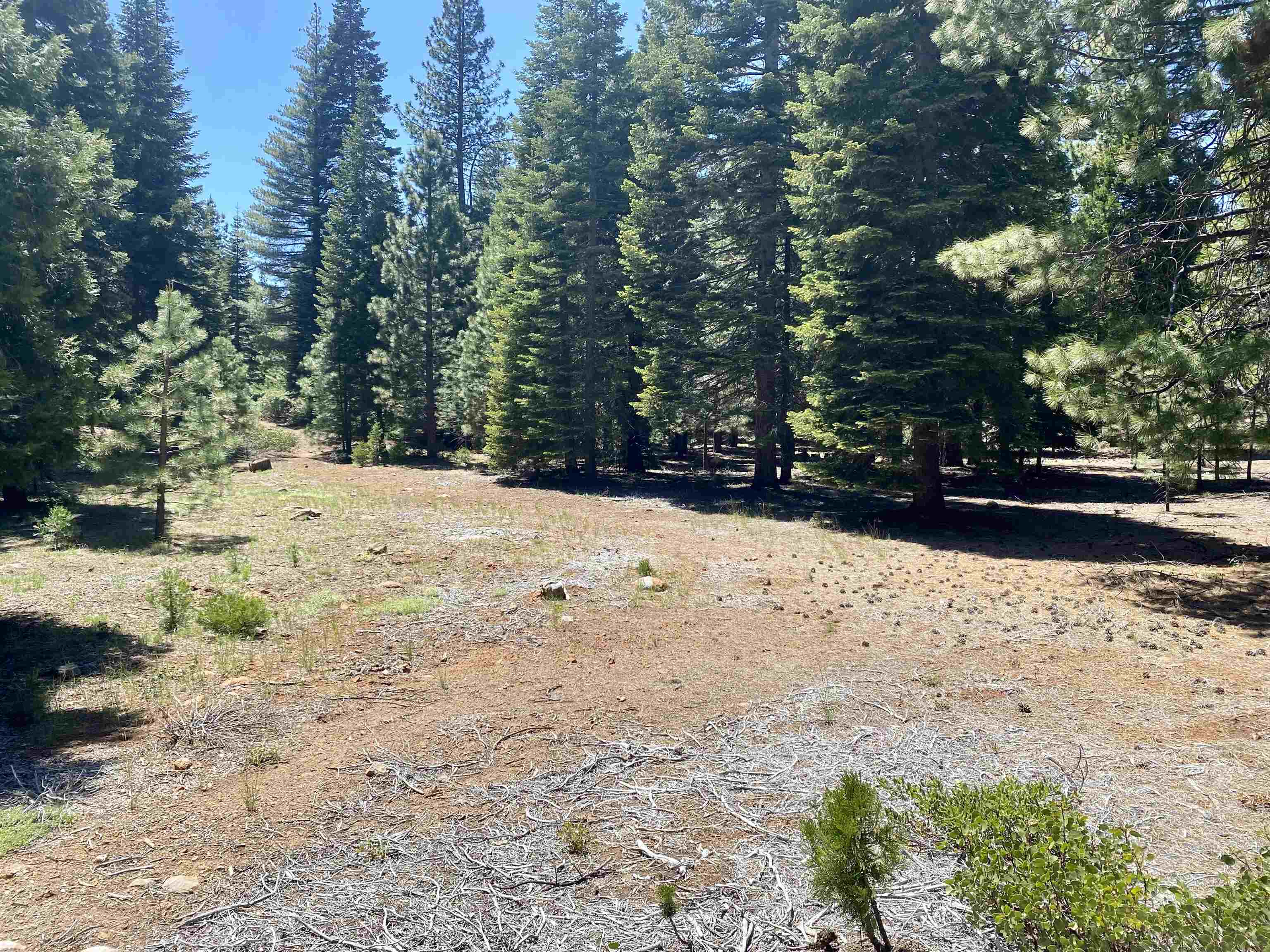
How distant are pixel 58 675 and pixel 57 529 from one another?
7265 millimetres

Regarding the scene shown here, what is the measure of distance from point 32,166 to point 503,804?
870 cm

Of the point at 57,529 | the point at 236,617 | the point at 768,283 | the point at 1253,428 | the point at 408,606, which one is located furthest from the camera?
the point at 768,283

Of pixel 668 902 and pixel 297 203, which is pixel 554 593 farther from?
pixel 297 203

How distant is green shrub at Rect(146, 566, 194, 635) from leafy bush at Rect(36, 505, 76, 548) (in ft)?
14.3

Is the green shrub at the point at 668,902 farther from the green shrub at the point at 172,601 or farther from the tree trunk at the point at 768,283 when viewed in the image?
the tree trunk at the point at 768,283

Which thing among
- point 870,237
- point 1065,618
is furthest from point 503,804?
point 870,237

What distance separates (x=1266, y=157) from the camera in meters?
8.26

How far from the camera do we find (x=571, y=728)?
18.4 feet

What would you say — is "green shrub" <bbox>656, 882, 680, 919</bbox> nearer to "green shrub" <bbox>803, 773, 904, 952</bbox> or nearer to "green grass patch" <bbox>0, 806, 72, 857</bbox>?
"green shrub" <bbox>803, 773, 904, 952</bbox>

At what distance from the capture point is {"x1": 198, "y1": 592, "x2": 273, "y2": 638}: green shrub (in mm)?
7879

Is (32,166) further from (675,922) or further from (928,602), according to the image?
(928,602)

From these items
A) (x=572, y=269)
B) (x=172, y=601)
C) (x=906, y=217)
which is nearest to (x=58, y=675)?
(x=172, y=601)

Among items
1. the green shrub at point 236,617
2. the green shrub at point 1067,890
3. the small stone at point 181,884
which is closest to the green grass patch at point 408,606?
the green shrub at point 236,617

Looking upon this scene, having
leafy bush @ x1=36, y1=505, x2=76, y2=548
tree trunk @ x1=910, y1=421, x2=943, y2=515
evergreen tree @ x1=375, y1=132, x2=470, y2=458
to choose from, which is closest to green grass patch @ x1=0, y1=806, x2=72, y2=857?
leafy bush @ x1=36, y1=505, x2=76, y2=548
